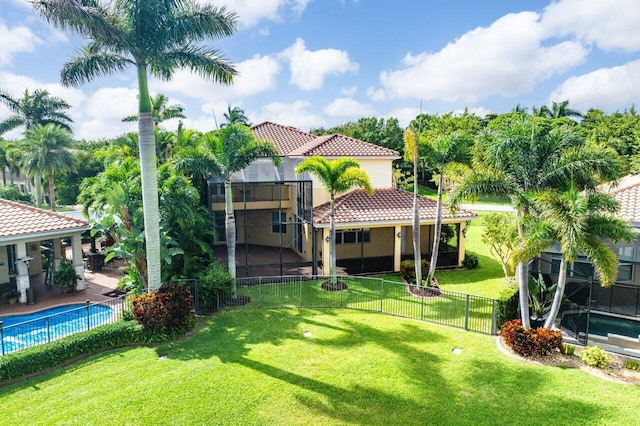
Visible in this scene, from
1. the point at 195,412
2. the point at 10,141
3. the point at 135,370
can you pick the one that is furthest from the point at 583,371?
the point at 10,141

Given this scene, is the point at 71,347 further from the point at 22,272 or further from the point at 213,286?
the point at 22,272

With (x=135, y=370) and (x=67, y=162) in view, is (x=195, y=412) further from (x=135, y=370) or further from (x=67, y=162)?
(x=67, y=162)

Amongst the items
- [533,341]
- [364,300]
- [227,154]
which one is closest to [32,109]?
[227,154]

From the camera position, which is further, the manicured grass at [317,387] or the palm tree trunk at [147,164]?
the palm tree trunk at [147,164]

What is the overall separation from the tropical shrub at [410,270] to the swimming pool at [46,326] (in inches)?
558

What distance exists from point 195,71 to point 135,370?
10637 millimetres

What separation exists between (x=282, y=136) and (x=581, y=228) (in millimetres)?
21838

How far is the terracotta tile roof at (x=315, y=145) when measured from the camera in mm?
25578

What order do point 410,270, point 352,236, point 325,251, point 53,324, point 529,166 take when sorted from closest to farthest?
1. point 529,166
2. point 53,324
3. point 325,251
4. point 410,270
5. point 352,236

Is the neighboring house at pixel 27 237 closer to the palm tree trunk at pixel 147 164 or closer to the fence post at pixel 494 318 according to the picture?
the palm tree trunk at pixel 147 164

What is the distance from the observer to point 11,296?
1833 cm

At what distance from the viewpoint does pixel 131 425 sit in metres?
9.66

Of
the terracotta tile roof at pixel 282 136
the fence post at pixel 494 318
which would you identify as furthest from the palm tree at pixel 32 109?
the fence post at pixel 494 318

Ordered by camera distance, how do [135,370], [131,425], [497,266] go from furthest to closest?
1. [497,266]
2. [135,370]
3. [131,425]
